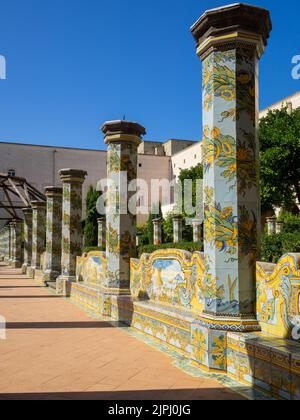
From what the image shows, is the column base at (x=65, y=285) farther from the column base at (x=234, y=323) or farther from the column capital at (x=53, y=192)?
the column base at (x=234, y=323)

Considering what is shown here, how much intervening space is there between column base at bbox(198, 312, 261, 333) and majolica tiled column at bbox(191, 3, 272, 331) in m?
0.01

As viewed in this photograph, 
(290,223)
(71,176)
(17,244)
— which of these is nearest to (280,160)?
(290,223)

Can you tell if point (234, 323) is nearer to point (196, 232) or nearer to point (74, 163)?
point (196, 232)

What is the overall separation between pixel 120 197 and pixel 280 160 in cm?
1728

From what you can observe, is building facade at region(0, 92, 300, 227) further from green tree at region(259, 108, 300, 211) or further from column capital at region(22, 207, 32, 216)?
column capital at region(22, 207, 32, 216)

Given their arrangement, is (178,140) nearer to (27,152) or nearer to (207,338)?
(27,152)

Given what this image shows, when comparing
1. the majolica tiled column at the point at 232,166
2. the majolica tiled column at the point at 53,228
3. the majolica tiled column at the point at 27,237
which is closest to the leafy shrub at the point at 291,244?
the majolica tiled column at the point at 53,228

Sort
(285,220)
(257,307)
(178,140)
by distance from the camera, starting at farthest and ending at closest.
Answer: (178,140) < (285,220) < (257,307)

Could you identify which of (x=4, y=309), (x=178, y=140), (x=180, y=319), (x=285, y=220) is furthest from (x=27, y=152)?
(x=180, y=319)

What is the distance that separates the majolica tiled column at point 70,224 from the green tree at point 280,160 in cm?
1388

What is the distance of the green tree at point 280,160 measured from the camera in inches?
950

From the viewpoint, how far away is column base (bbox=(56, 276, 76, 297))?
13191mm
